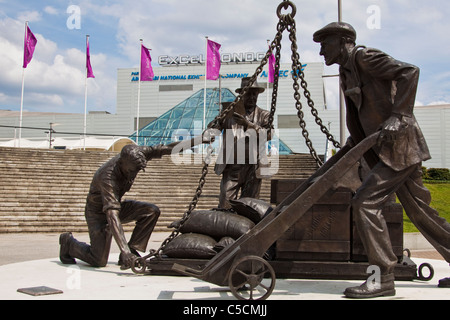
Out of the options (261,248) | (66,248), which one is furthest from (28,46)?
(261,248)

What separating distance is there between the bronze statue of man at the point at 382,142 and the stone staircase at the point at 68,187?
10.5 m

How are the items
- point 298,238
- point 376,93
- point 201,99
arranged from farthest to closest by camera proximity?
point 201,99, point 298,238, point 376,93

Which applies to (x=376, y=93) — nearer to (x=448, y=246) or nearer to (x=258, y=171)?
(x=448, y=246)

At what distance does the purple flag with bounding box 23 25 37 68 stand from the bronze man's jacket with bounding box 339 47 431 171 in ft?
90.2

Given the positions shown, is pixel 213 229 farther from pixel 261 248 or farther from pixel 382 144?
pixel 382 144

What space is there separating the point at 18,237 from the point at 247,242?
10.1m

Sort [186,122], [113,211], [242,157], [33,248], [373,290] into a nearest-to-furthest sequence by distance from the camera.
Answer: [373,290]
[113,211]
[242,157]
[33,248]
[186,122]

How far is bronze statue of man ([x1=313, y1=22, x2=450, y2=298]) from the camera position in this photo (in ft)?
12.4

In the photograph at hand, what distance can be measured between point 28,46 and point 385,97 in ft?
91.8

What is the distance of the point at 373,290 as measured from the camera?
3.67 m

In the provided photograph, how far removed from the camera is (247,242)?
3633 mm

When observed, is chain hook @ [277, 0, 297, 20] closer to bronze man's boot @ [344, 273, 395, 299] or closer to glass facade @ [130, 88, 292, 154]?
bronze man's boot @ [344, 273, 395, 299]

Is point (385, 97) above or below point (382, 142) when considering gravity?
above

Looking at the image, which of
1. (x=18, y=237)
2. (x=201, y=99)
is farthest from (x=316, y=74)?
(x=18, y=237)
